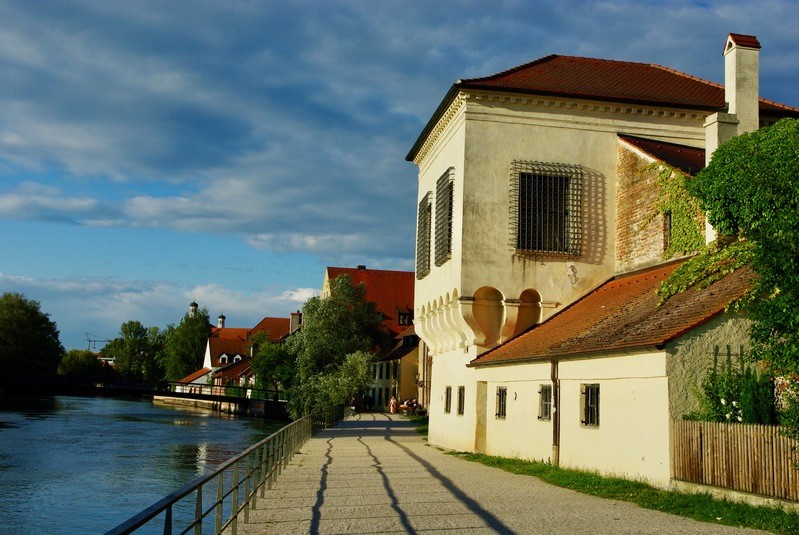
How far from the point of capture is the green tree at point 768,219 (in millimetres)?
12422

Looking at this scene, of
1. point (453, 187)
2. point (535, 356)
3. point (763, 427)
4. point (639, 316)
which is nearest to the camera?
point (763, 427)

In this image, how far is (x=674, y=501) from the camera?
1373 centimetres

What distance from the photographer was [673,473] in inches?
588

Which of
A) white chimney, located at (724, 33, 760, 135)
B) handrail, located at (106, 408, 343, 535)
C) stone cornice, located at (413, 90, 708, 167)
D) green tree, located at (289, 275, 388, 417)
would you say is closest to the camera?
handrail, located at (106, 408, 343, 535)

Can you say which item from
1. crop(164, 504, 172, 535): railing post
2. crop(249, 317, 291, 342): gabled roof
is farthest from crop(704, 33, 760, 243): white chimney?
crop(249, 317, 291, 342): gabled roof

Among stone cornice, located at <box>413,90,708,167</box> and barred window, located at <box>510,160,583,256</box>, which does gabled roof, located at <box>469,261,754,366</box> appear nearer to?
barred window, located at <box>510,160,583,256</box>

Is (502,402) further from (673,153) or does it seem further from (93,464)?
(93,464)

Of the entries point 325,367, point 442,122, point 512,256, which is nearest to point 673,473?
point 512,256

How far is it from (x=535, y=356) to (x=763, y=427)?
837 cm

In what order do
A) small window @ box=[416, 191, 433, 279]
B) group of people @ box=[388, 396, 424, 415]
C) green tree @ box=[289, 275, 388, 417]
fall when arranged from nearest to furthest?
small window @ box=[416, 191, 433, 279]
green tree @ box=[289, 275, 388, 417]
group of people @ box=[388, 396, 424, 415]

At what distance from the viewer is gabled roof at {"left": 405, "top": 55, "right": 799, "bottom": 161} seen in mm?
26873

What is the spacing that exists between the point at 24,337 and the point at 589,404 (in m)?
95.3

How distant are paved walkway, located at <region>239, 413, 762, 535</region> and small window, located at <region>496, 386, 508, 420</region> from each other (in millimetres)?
2572

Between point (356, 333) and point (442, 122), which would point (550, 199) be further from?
point (356, 333)
